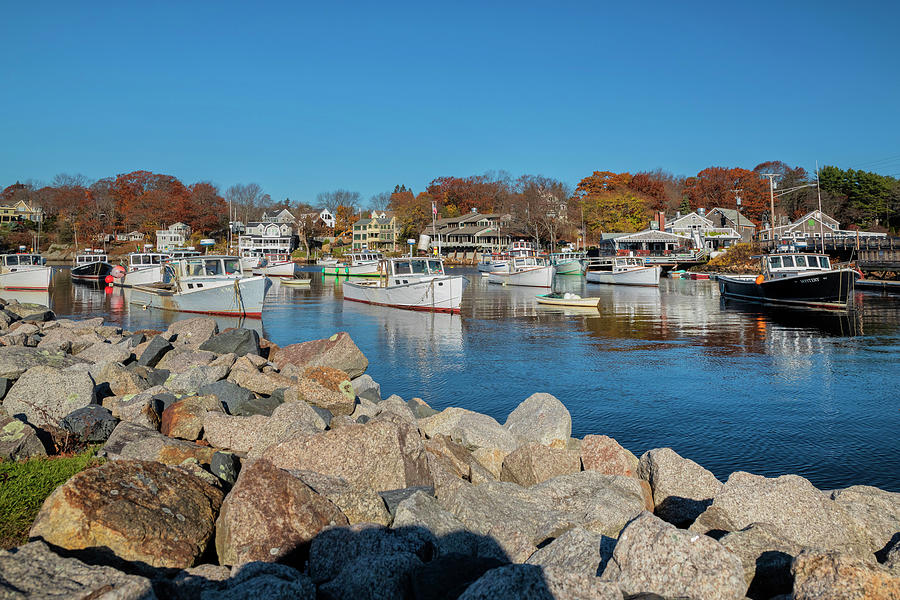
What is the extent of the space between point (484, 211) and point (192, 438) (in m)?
136

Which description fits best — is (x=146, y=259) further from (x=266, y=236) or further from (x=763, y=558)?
(x=763, y=558)

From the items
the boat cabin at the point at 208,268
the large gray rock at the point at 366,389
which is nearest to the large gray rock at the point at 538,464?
the large gray rock at the point at 366,389

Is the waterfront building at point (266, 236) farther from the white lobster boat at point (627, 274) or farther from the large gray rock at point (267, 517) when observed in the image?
the large gray rock at point (267, 517)

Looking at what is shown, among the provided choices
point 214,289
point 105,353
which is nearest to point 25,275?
point 214,289

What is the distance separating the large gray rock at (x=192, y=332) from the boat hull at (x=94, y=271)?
51.3 meters

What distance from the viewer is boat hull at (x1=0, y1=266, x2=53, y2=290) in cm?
4978

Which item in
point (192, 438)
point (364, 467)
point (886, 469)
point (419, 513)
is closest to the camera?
point (419, 513)

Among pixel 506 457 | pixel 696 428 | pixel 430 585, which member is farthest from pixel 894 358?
pixel 430 585

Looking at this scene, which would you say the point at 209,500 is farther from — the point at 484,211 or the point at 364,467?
the point at 484,211

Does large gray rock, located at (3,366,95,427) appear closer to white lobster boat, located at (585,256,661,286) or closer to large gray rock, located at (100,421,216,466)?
large gray rock, located at (100,421,216,466)

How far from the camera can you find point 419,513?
571 cm

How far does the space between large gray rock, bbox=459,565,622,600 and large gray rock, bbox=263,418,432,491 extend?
3.15 meters

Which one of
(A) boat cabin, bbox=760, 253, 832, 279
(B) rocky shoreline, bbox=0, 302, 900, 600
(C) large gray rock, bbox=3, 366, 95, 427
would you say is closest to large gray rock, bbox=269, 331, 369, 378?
(B) rocky shoreline, bbox=0, 302, 900, 600

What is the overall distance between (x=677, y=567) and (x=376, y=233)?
131578mm
